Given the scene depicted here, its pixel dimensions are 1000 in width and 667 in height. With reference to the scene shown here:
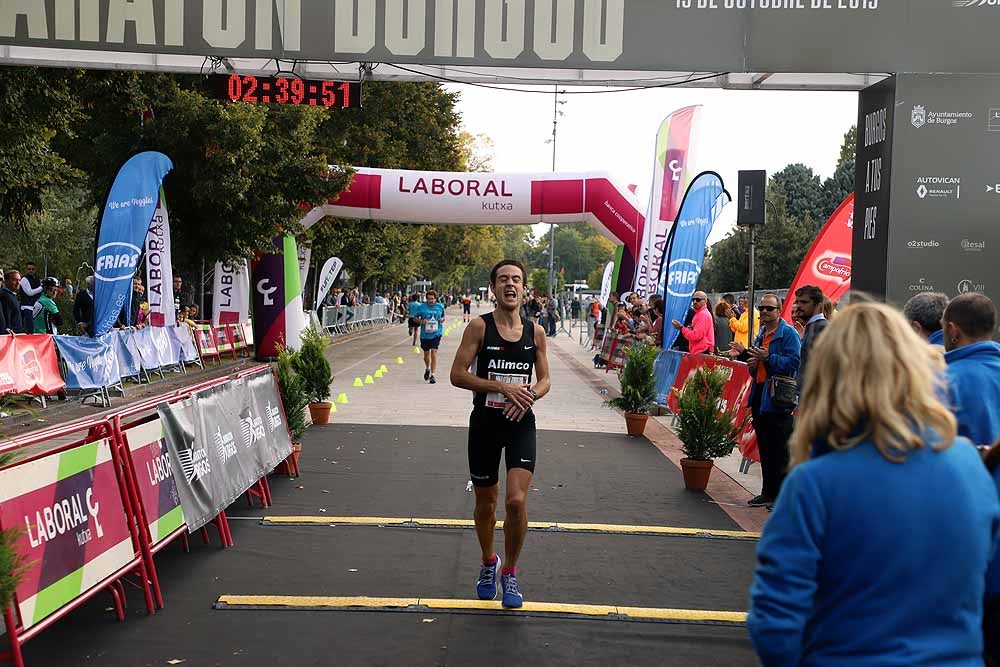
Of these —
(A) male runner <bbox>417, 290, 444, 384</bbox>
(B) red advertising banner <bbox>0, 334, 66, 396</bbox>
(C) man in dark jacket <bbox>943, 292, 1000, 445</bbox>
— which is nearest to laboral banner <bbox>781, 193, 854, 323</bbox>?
(A) male runner <bbox>417, 290, 444, 384</bbox>

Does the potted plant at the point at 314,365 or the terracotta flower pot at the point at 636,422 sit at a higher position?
the potted plant at the point at 314,365

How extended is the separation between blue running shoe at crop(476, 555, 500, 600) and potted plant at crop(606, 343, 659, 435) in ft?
25.5

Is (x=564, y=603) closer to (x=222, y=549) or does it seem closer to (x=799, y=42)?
(x=222, y=549)

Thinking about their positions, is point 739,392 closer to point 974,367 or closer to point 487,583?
point 487,583

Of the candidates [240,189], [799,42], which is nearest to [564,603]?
[799,42]

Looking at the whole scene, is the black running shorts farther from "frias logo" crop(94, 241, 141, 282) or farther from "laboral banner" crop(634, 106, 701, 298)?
"laboral banner" crop(634, 106, 701, 298)

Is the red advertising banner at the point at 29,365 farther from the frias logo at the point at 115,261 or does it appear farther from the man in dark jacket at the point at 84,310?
the man in dark jacket at the point at 84,310

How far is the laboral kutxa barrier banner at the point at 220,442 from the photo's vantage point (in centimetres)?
645

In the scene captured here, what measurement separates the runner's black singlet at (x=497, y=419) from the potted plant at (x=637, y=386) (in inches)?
307

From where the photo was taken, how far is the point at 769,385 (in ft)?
28.2

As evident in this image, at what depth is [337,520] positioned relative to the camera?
26.3 feet

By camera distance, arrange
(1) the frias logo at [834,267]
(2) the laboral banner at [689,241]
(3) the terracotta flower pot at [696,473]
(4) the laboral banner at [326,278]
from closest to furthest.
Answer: (3) the terracotta flower pot at [696,473] < (1) the frias logo at [834,267] < (2) the laboral banner at [689,241] < (4) the laboral banner at [326,278]

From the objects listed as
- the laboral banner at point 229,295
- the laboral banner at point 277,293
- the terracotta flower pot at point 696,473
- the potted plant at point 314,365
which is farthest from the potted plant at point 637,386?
the laboral banner at point 229,295

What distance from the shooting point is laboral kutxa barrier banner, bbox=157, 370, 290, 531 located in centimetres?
645
